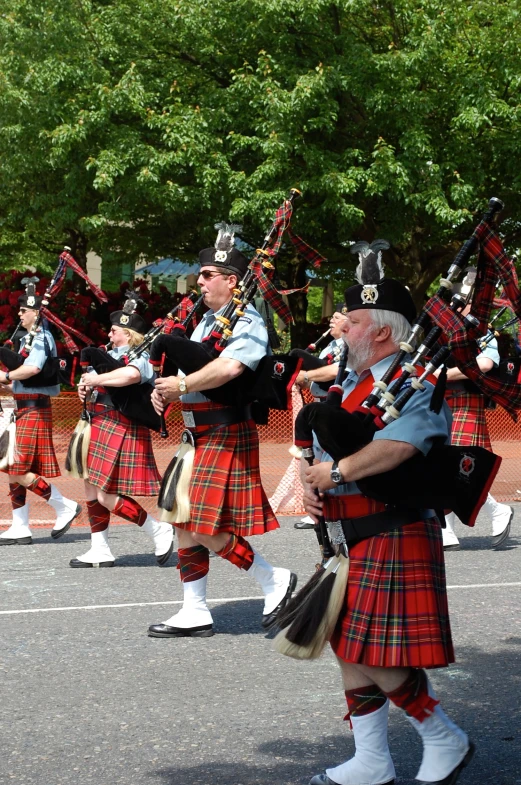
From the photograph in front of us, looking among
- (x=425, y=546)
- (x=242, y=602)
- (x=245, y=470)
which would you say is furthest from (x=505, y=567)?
(x=425, y=546)

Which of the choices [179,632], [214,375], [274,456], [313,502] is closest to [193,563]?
[179,632]

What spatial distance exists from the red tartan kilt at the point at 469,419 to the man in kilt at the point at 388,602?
4.78 meters

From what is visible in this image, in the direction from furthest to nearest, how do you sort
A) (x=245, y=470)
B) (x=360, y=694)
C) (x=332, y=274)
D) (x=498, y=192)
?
(x=332, y=274)
(x=498, y=192)
(x=245, y=470)
(x=360, y=694)

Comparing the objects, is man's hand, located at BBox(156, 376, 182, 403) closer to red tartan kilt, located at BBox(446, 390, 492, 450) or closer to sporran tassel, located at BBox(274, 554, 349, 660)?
sporran tassel, located at BBox(274, 554, 349, 660)

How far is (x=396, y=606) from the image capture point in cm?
331

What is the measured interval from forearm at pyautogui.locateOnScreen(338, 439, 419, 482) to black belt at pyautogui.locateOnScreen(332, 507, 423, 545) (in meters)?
0.16

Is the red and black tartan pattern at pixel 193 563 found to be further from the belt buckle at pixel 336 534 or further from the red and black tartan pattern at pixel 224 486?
the belt buckle at pixel 336 534

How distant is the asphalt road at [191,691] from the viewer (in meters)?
3.78

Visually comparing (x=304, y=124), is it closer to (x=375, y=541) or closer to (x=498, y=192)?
(x=498, y=192)

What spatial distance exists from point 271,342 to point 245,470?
69 cm

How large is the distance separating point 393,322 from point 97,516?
4.72 meters

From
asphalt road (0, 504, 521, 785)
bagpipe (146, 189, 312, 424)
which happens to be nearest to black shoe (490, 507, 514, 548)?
asphalt road (0, 504, 521, 785)

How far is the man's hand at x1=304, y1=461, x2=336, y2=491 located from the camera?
3.34m

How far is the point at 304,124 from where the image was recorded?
565 inches
